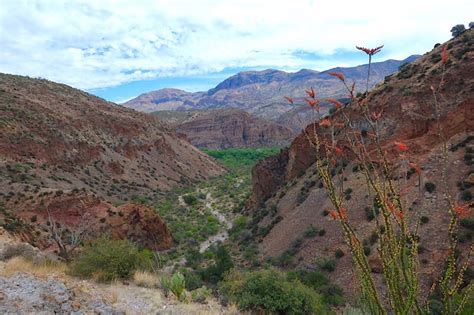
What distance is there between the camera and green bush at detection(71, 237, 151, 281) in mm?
10609

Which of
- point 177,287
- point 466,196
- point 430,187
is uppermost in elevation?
point 430,187

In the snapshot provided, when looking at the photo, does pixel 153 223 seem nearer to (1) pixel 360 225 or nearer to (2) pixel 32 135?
(1) pixel 360 225

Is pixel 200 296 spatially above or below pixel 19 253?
below

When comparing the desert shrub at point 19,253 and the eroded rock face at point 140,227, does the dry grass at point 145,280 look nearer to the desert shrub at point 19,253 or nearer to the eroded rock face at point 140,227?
the desert shrub at point 19,253

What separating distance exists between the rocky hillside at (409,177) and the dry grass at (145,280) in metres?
8.90

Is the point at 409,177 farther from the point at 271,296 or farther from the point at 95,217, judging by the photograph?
the point at 95,217

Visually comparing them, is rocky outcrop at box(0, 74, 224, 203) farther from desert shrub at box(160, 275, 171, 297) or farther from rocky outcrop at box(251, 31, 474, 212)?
rocky outcrop at box(251, 31, 474, 212)

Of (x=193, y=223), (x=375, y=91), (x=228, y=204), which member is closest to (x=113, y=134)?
(x=228, y=204)

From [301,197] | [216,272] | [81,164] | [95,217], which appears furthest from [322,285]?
[81,164]

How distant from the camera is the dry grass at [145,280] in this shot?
10742 mm

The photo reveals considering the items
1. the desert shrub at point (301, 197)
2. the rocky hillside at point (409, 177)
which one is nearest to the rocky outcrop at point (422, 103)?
the rocky hillside at point (409, 177)

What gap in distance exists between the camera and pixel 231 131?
136000 millimetres

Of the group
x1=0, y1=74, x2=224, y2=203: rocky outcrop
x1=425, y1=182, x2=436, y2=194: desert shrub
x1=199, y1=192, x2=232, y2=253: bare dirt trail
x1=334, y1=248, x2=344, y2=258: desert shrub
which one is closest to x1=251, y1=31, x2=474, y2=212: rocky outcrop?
x1=425, y1=182, x2=436, y2=194: desert shrub

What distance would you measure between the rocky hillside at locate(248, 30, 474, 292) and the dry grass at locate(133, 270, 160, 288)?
8898 mm
